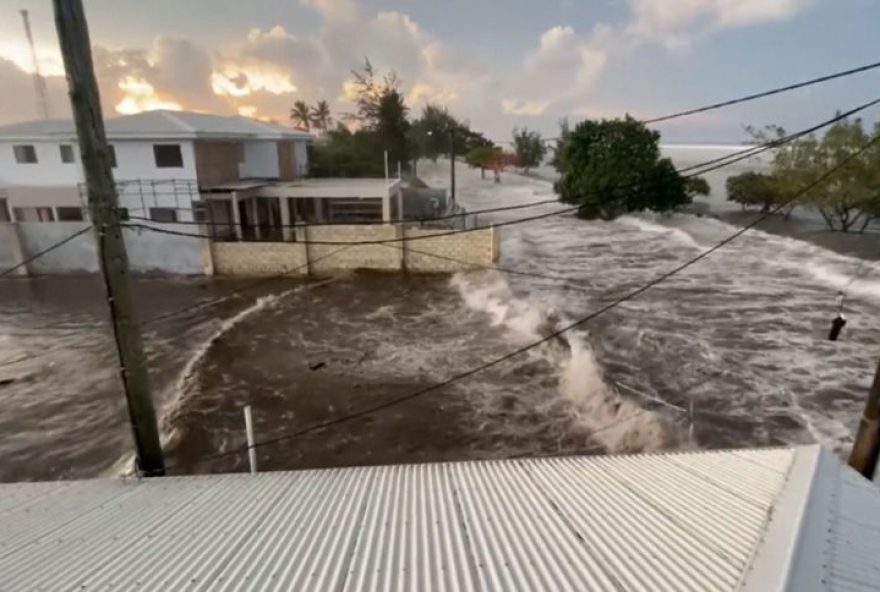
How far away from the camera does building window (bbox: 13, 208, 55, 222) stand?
2520cm

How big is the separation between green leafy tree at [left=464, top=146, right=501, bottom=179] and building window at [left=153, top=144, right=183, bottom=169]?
48.5 m

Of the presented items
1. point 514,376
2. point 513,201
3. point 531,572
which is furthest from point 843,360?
point 513,201

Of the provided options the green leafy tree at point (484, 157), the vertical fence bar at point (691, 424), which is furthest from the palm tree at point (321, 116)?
the vertical fence bar at point (691, 424)

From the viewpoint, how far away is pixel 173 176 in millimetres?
22719

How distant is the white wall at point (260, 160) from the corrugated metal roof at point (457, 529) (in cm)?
2446

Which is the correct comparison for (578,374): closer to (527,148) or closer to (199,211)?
(199,211)

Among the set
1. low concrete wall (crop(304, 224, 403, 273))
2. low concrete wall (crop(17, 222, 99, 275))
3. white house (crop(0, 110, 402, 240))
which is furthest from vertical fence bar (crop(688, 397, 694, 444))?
low concrete wall (crop(17, 222, 99, 275))

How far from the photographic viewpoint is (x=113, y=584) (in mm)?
3199

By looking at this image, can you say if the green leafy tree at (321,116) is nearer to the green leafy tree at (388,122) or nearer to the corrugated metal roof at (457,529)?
the green leafy tree at (388,122)

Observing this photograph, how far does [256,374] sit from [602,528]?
11377mm

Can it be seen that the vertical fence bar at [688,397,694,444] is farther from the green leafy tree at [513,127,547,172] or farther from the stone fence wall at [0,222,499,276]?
the green leafy tree at [513,127,547,172]

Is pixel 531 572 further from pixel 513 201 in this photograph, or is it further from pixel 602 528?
pixel 513 201

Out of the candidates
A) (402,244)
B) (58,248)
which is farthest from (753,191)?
(58,248)

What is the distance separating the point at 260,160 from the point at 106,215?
23731mm
